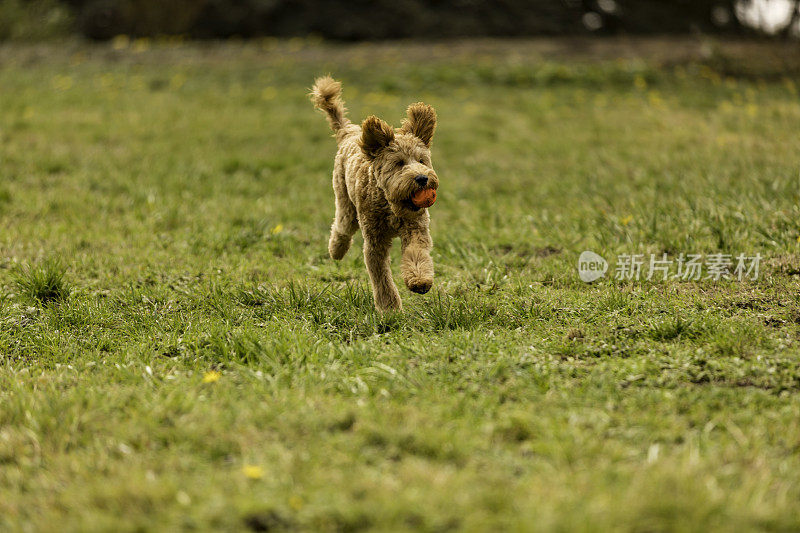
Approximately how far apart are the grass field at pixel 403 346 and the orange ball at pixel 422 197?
778 millimetres

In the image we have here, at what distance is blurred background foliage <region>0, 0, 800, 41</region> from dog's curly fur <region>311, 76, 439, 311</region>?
1251 cm

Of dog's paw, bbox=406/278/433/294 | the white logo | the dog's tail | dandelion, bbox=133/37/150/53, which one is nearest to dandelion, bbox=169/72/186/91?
dandelion, bbox=133/37/150/53

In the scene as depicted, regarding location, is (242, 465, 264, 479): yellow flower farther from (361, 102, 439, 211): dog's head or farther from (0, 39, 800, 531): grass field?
(361, 102, 439, 211): dog's head

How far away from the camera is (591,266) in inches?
191

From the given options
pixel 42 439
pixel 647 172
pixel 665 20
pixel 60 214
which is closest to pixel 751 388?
pixel 42 439

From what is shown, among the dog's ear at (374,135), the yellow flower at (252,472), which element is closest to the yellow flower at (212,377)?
the yellow flower at (252,472)

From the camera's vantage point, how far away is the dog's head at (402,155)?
10.8 ft

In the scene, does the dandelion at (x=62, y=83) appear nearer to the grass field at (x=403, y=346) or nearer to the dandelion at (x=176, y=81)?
the dandelion at (x=176, y=81)

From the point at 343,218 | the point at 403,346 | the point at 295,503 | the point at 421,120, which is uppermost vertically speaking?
the point at 421,120

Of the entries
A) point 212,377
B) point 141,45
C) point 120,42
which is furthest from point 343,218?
point 120,42

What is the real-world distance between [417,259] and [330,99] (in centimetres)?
116

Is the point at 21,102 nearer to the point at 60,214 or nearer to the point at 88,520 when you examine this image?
the point at 60,214

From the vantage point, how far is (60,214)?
6305 millimetres
